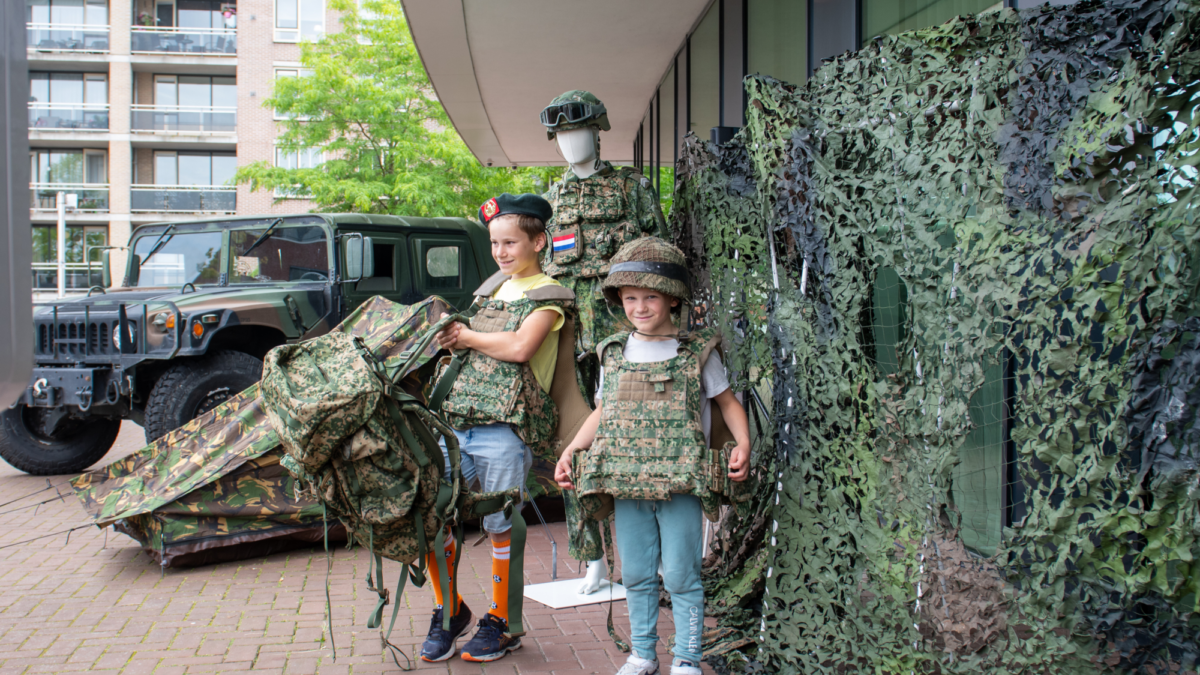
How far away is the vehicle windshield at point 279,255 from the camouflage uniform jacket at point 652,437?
4.90 metres

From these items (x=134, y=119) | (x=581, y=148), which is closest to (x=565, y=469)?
(x=581, y=148)

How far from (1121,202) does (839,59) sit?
103 centimetres

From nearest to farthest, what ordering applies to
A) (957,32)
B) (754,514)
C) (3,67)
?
(3,67), (957,32), (754,514)

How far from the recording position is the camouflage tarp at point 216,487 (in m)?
4.32

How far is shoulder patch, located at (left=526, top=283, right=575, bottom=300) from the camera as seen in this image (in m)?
2.99

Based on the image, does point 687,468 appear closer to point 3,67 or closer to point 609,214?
point 609,214

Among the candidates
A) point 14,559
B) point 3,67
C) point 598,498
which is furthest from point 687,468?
point 14,559

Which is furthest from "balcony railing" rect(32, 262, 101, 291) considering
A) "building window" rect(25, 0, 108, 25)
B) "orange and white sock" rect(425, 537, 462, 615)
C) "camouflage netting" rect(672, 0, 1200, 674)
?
"camouflage netting" rect(672, 0, 1200, 674)

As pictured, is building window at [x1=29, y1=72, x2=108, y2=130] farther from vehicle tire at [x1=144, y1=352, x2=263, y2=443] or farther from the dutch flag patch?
the dutch flag patch

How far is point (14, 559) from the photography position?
183 inches

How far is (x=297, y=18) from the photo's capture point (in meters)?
30.0

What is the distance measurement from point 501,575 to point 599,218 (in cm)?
156

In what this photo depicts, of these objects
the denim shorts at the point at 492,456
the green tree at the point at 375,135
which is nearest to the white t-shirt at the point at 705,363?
the denim shorts at the point at 492,456

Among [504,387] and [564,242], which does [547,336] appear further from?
[564,242]
